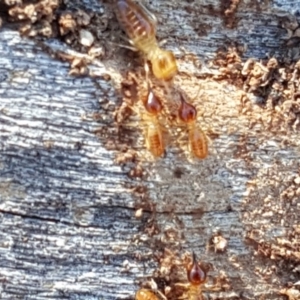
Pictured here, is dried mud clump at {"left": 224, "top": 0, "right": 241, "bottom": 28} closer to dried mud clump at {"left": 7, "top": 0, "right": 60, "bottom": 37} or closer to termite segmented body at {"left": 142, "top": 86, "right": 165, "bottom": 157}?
termite segmented body at {"left": 142, "top": 86, "right": 165, "bottom": 157}

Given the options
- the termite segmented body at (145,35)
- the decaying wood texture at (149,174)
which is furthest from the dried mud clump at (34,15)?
the termite segmented body at (145,35)

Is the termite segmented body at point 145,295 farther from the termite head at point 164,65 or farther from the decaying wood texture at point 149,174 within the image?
the termite head at point 164,65

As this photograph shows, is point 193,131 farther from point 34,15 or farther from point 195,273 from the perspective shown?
point 34,15

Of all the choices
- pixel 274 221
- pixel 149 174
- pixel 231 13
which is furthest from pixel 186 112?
pixel 274 221

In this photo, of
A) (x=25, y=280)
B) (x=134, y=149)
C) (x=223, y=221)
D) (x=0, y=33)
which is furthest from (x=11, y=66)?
(x=223, y=221)

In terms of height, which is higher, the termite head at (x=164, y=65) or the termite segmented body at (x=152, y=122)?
the termite head at (x=164, y=65)

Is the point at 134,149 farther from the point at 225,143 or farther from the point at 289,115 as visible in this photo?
the point at 289,115
